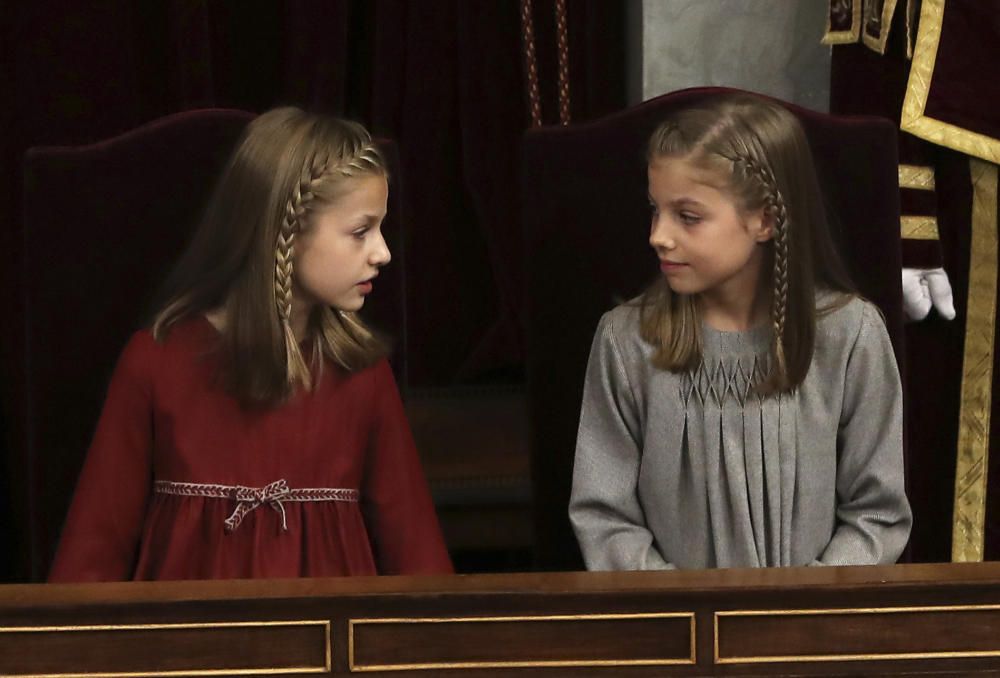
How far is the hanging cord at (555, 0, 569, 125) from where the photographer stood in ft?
9.95

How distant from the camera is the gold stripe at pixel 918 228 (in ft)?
8.25

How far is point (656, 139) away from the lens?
1914 millimetres

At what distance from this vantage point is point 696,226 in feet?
6.17

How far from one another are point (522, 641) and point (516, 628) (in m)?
0.01

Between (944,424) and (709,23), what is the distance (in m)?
0.80

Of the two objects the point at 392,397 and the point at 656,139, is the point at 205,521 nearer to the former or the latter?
the point at 392,397

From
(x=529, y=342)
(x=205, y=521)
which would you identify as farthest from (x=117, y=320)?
(x=529, y=342)

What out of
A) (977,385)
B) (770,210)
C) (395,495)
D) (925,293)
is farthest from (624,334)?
(977,385)

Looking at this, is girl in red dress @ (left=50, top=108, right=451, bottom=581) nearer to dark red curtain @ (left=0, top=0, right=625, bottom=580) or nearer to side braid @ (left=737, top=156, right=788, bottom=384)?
side braid @ (left=737, top=156, right=788, bottom=384)

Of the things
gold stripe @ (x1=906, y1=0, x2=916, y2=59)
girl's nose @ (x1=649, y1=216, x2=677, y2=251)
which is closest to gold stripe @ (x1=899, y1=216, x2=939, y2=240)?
gold stripe @ (x1=906, y1=0, x2=916, y2=59)

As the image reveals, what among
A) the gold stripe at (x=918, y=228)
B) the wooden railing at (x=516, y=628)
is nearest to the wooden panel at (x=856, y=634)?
the wooden railing at (x=516, y=628)

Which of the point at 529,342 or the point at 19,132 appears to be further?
the point at 19,132

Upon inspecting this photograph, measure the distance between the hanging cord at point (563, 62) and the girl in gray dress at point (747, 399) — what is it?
1079mm

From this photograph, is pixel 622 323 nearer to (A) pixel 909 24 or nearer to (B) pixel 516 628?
(B) pixel 516 628
